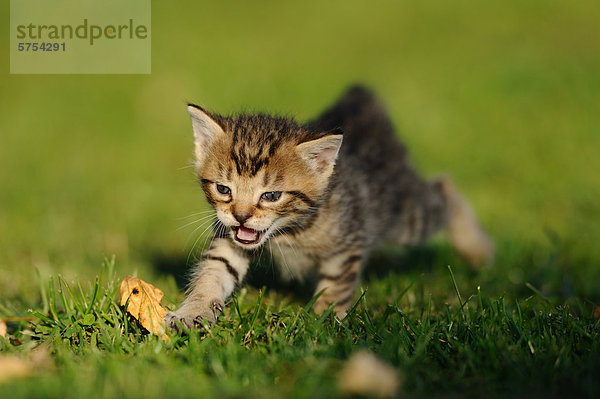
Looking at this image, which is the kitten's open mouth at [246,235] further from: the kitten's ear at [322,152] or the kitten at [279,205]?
the kitten's ear at [322,152]

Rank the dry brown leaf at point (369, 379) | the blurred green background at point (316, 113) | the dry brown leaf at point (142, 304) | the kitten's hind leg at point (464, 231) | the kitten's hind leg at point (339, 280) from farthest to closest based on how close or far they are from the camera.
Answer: the blurred green background at point (316, 113) → the kitten's hind leg at point (464, 231) → the kitten's hind leg at point (339, 280) → the dry brown leaf at point (142, 304) → the dry brown leaf at point (369, 379)

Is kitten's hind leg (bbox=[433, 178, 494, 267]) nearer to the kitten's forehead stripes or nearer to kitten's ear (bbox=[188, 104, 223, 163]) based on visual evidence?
the kitten's forehead stripes

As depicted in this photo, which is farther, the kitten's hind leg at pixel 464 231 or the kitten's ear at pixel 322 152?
the kitten's hind leg at pixel 464 231

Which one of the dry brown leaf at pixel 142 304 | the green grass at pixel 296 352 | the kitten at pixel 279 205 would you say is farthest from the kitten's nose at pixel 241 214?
the dry brown leaf at pixel 142 304

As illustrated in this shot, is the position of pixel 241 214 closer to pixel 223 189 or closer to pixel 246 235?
pixel 246 235

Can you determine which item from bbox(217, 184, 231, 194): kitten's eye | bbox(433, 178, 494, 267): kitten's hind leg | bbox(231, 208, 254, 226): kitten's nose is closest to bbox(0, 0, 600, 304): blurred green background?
bbox(433, 178, 494, 267): kitten's hind leg

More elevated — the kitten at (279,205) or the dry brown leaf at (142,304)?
the kitten at (279,205)

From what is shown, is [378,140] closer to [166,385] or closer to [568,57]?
[166,385]

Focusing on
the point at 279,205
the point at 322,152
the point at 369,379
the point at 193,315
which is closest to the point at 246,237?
the point at 279,205

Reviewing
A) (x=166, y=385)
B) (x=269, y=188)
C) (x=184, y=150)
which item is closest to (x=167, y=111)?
(x=184, y=150)
